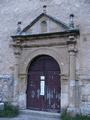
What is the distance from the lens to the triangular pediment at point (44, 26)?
9250mm

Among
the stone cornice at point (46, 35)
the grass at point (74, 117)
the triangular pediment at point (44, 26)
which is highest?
the triangular pediment at point (44, 26)

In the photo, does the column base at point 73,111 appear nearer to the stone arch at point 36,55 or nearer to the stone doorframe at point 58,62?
the stone doorframe at point 58,62

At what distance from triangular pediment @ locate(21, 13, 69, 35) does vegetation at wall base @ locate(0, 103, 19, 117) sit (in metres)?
2.87

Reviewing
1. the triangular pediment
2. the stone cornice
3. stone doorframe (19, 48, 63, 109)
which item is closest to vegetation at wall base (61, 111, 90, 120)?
stone doorframe (19, 48, 63, 109)

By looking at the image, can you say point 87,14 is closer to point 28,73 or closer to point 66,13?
point 66,13

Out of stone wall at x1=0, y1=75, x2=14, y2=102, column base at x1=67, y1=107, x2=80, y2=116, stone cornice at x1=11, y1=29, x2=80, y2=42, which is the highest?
stone cornice at x1=11, y1=29, x2=80, y2=42

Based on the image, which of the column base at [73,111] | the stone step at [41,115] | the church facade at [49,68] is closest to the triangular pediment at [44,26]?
the church facade at [49,68]

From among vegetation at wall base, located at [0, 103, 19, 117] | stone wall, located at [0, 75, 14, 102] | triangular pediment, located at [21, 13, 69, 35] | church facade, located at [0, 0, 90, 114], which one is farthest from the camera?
stone wall, located at [0, 75, 14, 102]

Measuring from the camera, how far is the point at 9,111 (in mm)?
9500

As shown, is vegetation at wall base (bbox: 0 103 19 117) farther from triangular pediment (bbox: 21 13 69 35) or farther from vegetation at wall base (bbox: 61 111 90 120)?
triangular pediment (bbox: 21 13 69 35)

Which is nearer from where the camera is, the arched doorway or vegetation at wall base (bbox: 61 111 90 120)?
vegetation at wall base (bbox: 61 111 90 120)

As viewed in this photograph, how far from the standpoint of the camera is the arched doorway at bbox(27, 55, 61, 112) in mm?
9383

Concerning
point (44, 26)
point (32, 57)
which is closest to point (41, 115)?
point (32, 57)

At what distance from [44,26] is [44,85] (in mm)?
2220
